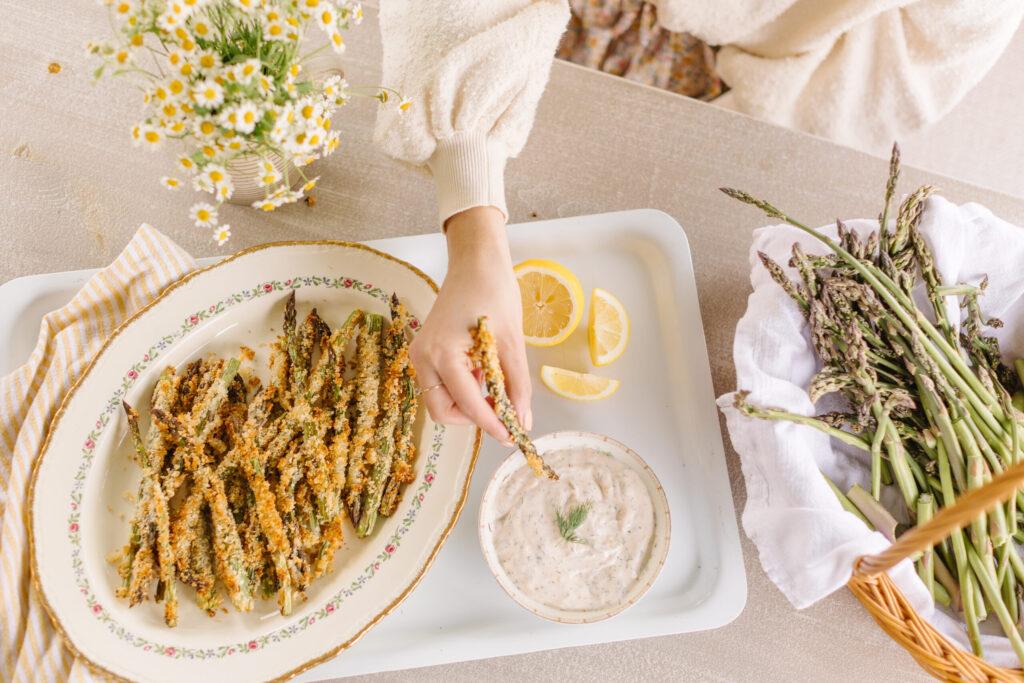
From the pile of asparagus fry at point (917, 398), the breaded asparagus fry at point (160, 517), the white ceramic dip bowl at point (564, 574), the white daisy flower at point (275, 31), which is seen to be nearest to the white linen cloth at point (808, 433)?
the pile of asparagus fry at point (917, 398)

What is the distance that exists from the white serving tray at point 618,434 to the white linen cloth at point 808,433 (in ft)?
0.52

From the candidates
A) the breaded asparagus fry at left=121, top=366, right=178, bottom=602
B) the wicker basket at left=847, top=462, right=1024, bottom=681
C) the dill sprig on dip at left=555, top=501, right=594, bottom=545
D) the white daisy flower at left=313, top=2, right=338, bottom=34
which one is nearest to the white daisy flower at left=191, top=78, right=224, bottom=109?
the white daisy flower at left=313, top=2, right=338, bottom=34

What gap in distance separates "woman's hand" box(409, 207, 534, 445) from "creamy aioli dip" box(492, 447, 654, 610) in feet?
0.43

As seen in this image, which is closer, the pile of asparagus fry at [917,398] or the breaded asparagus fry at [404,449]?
the pile of asparagus fry at [917,398]

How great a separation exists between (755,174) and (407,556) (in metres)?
1.06

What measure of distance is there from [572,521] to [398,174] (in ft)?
2.67

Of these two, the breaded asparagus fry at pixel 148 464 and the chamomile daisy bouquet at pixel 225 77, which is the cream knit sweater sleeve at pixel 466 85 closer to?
the chamomile daisy bouquet at pixel 225 77

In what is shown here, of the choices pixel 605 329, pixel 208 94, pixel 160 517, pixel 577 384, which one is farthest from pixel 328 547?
pixel 208 94

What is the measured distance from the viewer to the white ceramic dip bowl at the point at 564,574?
107 cm

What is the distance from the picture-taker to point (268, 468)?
1164mm

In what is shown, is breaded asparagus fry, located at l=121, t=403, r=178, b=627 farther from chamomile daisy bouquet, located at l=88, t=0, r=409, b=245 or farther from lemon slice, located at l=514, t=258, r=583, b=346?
lemon slice, located at l=514, t=258, r=583, b=346

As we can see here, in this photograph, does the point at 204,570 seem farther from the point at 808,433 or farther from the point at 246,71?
the point at 808,433

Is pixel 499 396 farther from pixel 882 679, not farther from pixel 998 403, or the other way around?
pixel 882 679

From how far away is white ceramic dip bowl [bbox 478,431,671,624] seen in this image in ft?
3.53
